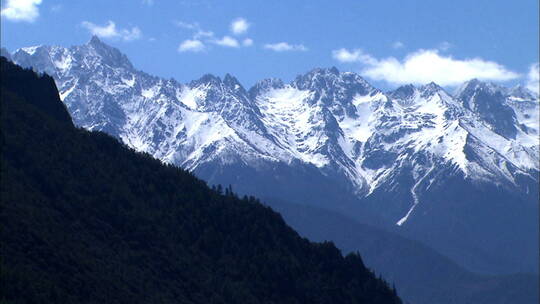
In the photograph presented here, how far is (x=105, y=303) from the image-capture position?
19862cm

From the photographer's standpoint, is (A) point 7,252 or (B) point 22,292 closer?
(B) point 22,292

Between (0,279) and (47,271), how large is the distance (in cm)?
2101

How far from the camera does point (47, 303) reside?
588 feet

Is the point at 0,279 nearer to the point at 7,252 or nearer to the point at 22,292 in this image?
the point at 22,292

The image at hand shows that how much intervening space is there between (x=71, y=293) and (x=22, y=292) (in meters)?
18.1

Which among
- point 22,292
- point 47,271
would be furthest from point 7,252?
point 22,292

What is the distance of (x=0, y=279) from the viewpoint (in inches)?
7023

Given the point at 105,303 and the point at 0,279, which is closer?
the point at 0,279

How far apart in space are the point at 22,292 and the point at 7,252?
20.1m

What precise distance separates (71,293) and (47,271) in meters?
6.98

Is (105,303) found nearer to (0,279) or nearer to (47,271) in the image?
(47,271)

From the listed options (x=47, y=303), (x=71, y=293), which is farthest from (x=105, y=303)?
(x=47, y=303)

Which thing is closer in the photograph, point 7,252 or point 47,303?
point 47,303

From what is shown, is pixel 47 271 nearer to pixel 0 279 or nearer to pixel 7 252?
pixel 7 252
